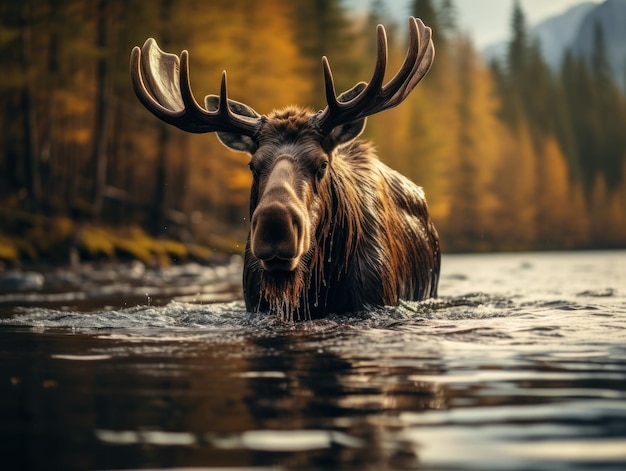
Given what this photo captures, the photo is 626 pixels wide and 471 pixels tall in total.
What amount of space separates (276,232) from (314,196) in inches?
36.2

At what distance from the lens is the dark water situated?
3016 millimetres

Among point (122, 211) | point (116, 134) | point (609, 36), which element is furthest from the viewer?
A: point (609, 36)

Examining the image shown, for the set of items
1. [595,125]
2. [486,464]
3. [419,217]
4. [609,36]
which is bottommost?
[486,464]

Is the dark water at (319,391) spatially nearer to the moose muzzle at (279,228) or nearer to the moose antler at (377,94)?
the moose muzzle at (279,228)

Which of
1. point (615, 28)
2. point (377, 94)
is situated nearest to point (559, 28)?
point (615, 28)

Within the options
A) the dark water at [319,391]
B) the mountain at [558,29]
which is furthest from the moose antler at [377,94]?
the mountain at [558,29]

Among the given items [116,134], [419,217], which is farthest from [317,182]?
[116,134]

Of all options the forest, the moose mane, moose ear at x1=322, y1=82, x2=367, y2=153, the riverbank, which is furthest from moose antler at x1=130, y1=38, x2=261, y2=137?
the forest

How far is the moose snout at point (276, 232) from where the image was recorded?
6.07m

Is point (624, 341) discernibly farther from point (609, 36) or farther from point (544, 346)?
point (609, 36)

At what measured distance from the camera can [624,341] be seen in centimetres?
566

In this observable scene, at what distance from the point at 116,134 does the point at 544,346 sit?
1165 inches

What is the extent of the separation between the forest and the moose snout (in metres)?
14.4

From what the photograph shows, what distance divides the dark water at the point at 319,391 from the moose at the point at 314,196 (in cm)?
28
